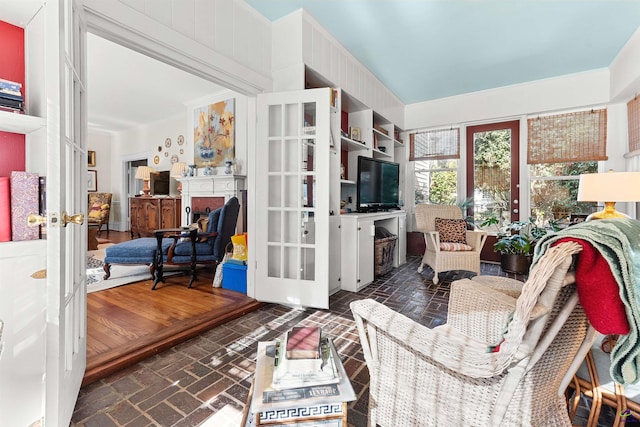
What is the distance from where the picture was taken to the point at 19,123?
46.1 inches

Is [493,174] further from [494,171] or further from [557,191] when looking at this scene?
[557,191]

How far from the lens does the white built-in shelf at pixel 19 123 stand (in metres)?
1.10

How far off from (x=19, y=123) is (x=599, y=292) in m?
2.09

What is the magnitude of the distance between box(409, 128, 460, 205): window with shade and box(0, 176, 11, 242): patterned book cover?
5.40 metres

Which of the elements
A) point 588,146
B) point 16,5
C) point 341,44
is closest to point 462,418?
point 16,5

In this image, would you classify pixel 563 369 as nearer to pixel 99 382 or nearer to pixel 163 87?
pixel 99 382

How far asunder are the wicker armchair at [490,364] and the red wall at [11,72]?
65.3 inches

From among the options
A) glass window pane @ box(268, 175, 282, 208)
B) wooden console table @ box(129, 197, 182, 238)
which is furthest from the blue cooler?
wooden console table @ box(129, 197, 182, 238)

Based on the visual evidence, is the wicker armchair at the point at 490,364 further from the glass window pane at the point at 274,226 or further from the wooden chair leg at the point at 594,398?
→ the glass window pane at the point at 274,226

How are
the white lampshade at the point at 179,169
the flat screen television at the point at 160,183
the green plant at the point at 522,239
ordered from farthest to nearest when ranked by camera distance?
the flat screen television at the point at 160,183, the white lampshade at the point at 179,169, the green plant at the point at 522,239

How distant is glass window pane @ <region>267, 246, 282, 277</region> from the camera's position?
9.55 ft

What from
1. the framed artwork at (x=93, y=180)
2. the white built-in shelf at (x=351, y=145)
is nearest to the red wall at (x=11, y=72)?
the white built-in shelf at (x=351, y=145)

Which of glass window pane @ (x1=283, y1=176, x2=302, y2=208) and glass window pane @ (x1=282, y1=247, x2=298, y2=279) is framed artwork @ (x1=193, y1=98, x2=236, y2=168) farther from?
glass window pane @ (x1=282, y1=247, x2=298, y2=279)

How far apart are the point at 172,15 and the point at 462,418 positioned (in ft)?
9.35
